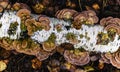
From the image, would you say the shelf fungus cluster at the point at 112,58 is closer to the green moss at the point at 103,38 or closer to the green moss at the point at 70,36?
the green moss at the point at 103,38

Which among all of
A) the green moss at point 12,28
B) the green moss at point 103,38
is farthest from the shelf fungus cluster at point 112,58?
the green moss at point 12,28

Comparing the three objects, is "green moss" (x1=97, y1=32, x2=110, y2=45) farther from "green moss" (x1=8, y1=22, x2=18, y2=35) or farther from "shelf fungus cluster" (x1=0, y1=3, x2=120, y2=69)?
"green moss" (x1=8, y1=22, x2=18, y2=35)

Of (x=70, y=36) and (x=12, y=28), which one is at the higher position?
(x=12, y=28)

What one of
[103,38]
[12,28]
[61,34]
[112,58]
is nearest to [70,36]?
[61,34]

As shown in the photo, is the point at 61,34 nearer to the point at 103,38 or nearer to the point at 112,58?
the point at 103,38

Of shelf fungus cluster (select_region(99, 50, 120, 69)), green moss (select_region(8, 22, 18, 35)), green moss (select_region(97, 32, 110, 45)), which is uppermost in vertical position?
green moss (select_region(8, 22, 18, 35))

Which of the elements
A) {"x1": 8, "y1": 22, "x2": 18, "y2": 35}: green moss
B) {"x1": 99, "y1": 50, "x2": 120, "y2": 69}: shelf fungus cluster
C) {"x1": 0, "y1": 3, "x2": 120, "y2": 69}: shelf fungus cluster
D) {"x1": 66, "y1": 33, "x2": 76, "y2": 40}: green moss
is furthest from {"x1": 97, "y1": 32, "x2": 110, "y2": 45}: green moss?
{"x1": 8, "y1": 22, "x2": 18, "y2": 35}: green moss

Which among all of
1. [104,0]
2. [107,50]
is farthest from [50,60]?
[104,0]

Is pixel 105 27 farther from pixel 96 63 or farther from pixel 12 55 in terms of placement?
pixel 12 55
